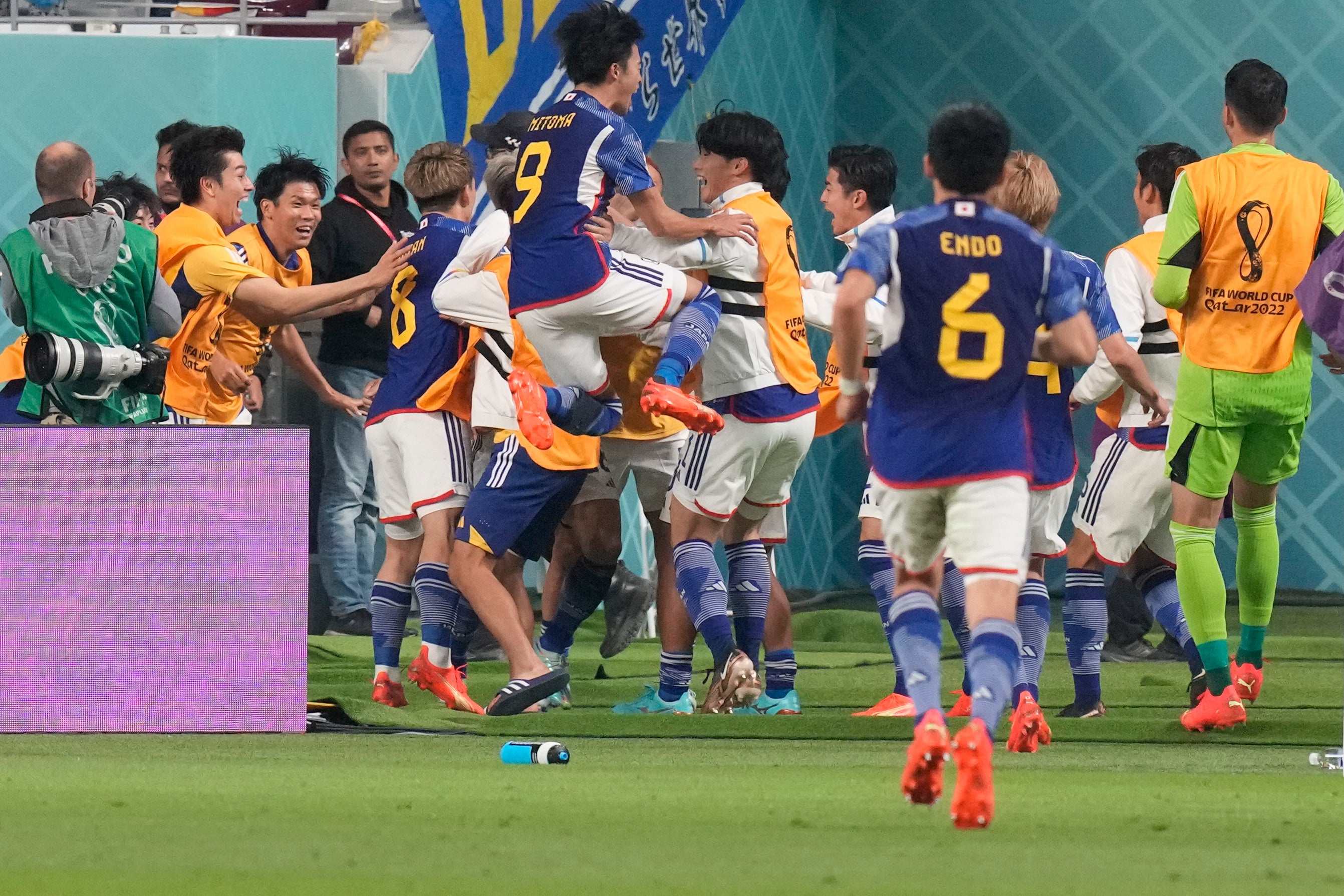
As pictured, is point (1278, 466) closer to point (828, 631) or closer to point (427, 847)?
point (427, 847)

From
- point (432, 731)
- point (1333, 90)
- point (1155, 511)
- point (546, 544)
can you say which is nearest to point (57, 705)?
point (432, 731)

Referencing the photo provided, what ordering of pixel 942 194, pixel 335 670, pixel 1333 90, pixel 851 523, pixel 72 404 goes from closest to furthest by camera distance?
pixel 942 194, pixel 72 404, pixel 335 670, pixel 1333 90, pixel 851 523

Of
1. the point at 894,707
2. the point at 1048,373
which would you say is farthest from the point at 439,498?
the point at 1048,373

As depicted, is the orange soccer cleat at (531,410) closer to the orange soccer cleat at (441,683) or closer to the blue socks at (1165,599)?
the orange soccer cleat at (441,683)

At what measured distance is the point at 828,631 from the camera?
394 inches

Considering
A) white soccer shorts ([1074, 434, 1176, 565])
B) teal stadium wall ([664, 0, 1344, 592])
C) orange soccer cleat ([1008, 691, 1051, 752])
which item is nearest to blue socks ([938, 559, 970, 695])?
white soccer shorts ([1074, 434, 1176, 565])

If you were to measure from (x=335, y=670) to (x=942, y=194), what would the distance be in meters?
4.12

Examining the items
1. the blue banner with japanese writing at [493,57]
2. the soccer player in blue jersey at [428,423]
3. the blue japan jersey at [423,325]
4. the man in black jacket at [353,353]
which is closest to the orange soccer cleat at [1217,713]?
the soccer player in blue jersey at [428,423]

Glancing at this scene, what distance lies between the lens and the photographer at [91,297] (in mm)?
6469

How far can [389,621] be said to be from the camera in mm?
6824

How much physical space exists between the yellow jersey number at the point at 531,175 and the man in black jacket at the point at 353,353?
8.34ft

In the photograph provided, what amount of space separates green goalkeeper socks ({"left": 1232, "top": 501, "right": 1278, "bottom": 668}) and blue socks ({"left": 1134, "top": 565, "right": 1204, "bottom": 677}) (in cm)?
50

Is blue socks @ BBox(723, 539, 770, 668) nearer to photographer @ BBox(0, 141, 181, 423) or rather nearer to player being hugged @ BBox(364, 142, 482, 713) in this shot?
player being hugged @ BBox(364, 142, 482, 713)

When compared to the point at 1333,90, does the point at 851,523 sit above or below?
below
